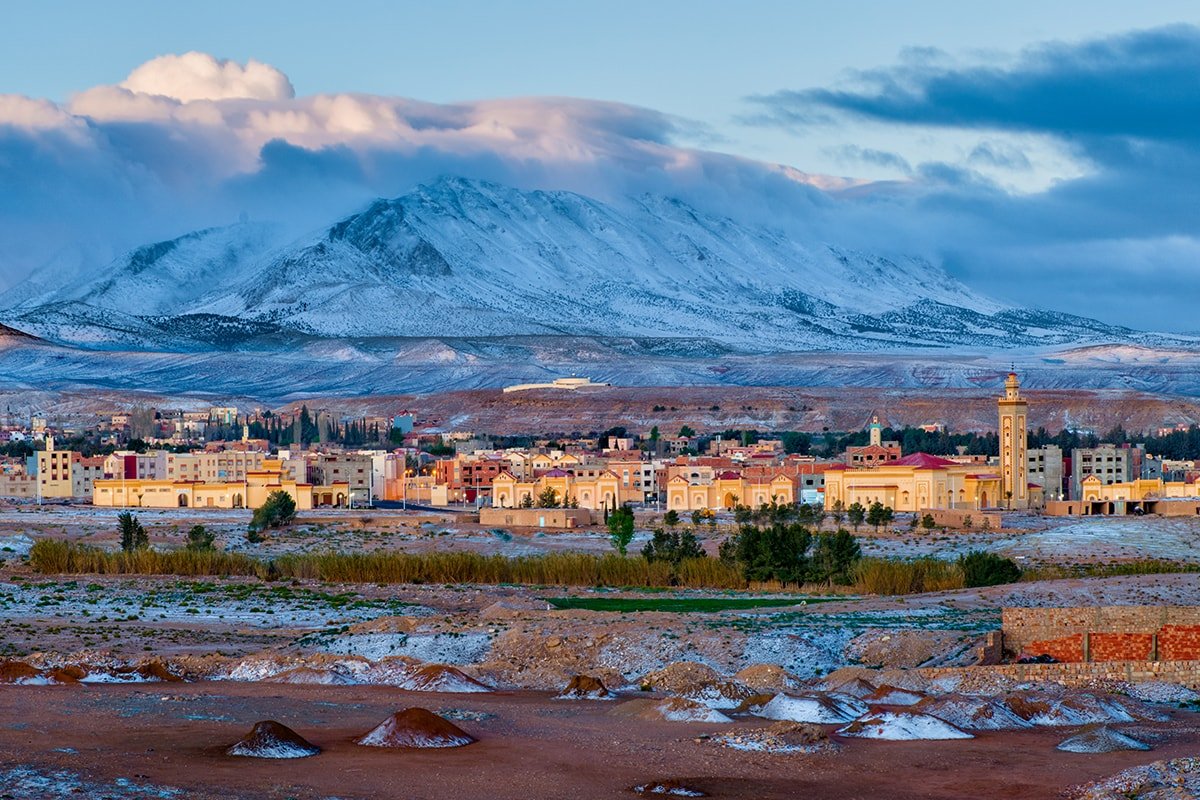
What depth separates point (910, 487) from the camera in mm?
70000

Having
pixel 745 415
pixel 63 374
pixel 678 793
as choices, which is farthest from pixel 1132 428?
pixel 678 793

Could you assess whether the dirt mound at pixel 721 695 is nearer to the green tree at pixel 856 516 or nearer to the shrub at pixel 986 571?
the shrub at pixel 986 571

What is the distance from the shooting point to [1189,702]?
2002 centimetres

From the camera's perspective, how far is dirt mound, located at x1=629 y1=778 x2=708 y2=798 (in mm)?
14797

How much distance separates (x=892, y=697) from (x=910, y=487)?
51.2m

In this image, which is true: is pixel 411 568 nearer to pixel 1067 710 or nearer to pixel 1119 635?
pixel 1119 635

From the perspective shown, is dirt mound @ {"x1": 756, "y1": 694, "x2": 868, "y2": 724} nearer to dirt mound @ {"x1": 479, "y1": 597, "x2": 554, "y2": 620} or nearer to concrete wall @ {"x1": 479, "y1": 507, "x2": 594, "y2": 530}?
dirt mound @ {"x1": 479, "y1": 597, "x2": 554, "y2": 620}

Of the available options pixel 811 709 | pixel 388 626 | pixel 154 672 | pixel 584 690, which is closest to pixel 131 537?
pixel 388 626

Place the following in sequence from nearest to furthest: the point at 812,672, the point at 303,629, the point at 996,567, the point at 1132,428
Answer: the point at 812,672 → the point at 303,629 → the point at 996,567 → the point at 1132,428

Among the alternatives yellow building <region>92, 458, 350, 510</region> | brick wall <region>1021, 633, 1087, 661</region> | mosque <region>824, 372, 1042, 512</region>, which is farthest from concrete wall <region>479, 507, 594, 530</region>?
brick wall <region>1021, 633, 1087, 661</region>

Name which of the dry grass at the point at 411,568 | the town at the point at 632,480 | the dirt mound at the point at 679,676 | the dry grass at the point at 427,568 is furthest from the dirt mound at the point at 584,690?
the town at the point at 632,480

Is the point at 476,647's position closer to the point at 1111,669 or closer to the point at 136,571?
the point at 1111,669

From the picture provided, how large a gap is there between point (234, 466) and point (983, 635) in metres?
62.0

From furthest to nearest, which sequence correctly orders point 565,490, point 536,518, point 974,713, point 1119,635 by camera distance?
1. point 565,490
2. point 536,518
3. point 1119,635
4. point 974,713
